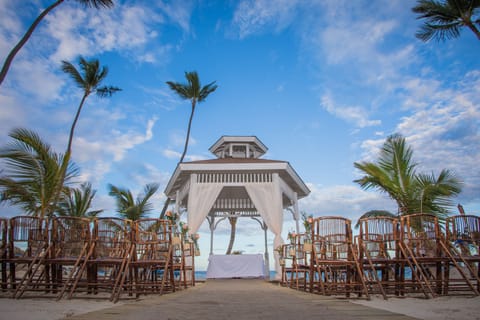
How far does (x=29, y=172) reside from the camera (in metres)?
11.0

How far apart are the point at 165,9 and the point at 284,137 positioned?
660 centimetres

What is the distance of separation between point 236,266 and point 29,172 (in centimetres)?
801

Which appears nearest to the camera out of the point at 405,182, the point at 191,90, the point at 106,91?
the point at 405,182

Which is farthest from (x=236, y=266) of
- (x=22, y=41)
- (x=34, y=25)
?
(x=34, y=25)

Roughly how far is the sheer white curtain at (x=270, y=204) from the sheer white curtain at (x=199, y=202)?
140cm

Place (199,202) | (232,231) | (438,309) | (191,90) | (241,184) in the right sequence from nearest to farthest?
(438,309) < (199,202) < (241,184) < (232,231) < (191,90)

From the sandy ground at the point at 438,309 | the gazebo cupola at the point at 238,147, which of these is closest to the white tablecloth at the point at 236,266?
the gazebo cupola at the point at 238,147

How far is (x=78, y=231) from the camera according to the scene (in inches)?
237

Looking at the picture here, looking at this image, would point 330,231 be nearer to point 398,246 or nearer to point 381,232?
point 381,232

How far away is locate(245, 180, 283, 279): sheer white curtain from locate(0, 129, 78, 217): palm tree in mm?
6794

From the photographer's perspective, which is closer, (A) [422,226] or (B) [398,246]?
(B) [398,246]

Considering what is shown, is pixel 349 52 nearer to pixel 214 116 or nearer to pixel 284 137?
pixel 284 137

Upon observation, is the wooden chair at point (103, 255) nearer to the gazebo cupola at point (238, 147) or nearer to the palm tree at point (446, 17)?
the palm tree at point (446, 17)

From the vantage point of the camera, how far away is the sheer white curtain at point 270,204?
1354 cm
